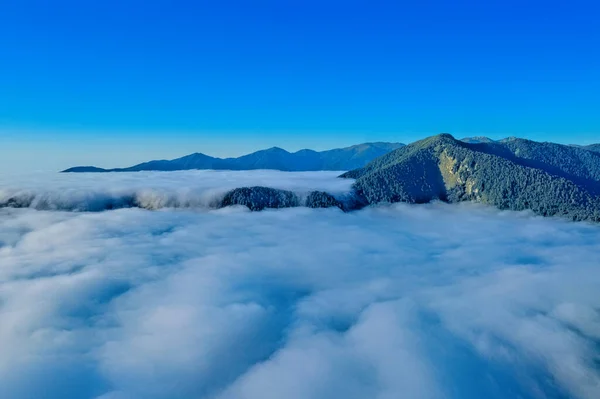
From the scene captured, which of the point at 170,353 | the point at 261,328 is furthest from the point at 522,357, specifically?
the point at 170,353

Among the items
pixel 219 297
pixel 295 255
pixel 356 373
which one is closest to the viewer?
pixel 356 373

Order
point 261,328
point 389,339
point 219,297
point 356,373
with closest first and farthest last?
point 356,373
point 389,339
point 261,328
point 219,297

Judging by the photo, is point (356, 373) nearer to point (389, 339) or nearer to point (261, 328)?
point (389, 339)

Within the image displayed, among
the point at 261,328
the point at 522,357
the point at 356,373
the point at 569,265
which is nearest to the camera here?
the point at 356,373

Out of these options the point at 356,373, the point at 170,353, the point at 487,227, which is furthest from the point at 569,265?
A: the point at 170,353

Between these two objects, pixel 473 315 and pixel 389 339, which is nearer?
pixel 389 339

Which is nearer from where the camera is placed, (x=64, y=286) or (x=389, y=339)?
(x=389, y=339)

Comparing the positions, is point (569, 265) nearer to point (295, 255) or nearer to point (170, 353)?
point (295, 255)

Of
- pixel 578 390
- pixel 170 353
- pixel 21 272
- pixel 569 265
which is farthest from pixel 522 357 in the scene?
pixel 21 272

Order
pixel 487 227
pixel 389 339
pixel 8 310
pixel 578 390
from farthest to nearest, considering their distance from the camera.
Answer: pixel 487 227, pixel 8 310, pixel 389 339, pixel 578 390
